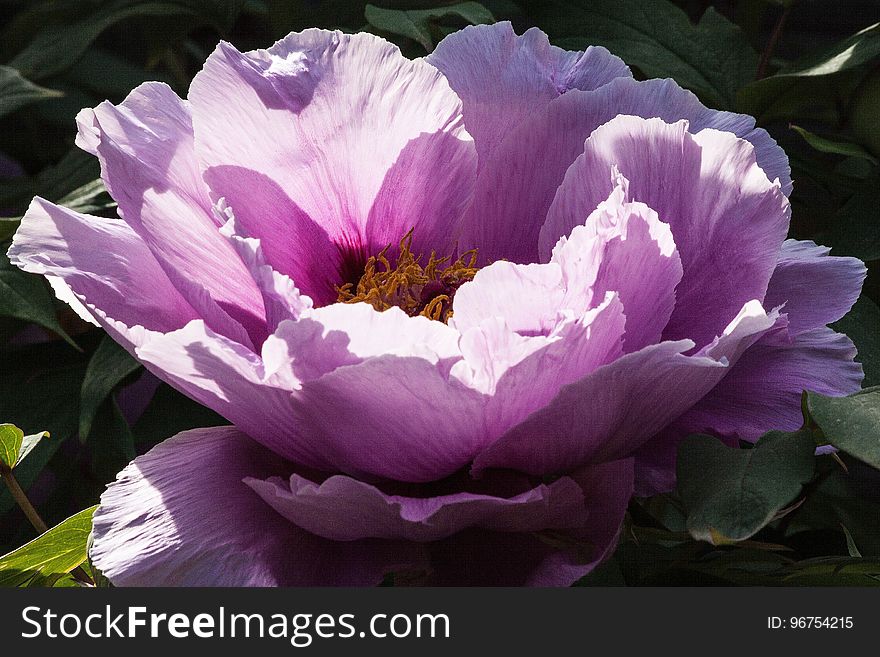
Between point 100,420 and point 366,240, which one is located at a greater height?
point 366,240

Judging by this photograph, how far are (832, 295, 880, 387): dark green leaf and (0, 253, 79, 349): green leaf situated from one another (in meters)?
0.38

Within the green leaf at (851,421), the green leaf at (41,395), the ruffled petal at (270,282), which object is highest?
the ruffled petal at (270,282)

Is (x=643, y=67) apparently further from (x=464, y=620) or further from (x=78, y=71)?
(x=78, y=71)

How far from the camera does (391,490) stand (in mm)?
344

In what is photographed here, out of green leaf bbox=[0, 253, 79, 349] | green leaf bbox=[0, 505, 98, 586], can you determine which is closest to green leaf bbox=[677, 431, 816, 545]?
green leaf bbox=[0, 505, 98, 586]

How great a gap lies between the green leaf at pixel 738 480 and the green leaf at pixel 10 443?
25 cm

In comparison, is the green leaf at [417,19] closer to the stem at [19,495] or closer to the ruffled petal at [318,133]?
the ruffled petal at [318,133]

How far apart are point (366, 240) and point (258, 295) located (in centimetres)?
8

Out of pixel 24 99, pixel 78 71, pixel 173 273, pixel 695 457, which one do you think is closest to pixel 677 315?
pixel 695 457

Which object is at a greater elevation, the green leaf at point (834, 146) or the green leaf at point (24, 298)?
the green leaf at point (834, 146)

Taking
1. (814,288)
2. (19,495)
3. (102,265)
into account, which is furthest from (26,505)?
(814,288)

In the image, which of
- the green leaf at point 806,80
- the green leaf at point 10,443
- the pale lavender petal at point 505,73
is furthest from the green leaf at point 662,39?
the green leaf at point 10,443

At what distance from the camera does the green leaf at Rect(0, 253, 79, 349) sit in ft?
1.73

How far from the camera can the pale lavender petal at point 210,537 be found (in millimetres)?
325
